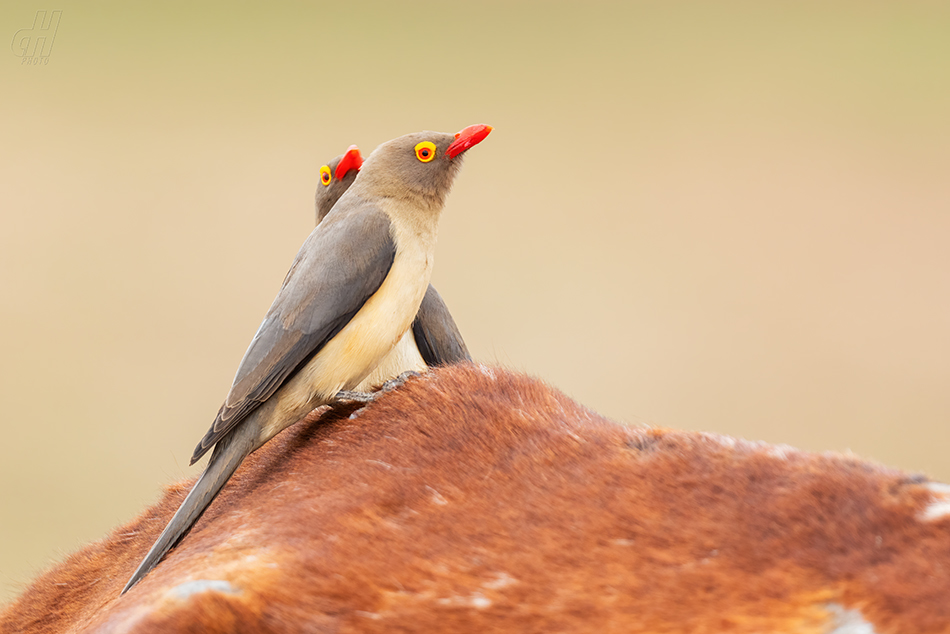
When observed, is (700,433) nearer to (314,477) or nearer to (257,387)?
(314,477)

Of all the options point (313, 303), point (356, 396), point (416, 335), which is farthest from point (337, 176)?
point (356, 396)

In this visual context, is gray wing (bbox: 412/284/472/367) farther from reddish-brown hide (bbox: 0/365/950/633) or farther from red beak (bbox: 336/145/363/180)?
reddish-brown hide (bbox: 0/365/950/633)

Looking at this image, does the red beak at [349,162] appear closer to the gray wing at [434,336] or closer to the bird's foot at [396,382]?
the gray wing at [434,336]

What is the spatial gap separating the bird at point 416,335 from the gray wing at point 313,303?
310mm

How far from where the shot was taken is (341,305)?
5.51 feet

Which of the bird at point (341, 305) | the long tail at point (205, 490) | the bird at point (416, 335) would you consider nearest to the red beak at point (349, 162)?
the bird at point (416, 335)

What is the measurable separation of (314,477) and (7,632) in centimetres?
98

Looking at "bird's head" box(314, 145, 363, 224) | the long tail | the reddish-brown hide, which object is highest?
"bird's head" box(314, 145, 363, 224)

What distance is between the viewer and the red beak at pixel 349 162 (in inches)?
82.4

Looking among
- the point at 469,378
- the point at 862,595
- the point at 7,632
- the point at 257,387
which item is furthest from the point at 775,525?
the point at 7,632

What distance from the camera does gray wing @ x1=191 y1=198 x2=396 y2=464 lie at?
1568mm

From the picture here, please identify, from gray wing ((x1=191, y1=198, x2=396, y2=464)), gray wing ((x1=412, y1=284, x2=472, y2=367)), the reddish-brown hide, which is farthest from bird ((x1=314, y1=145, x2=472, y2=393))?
the reddish-brown hide

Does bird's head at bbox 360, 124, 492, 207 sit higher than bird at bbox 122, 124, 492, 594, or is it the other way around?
bird's head at bbox 360, 124, 492, 207

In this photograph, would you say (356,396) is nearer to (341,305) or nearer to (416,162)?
(341,305)
